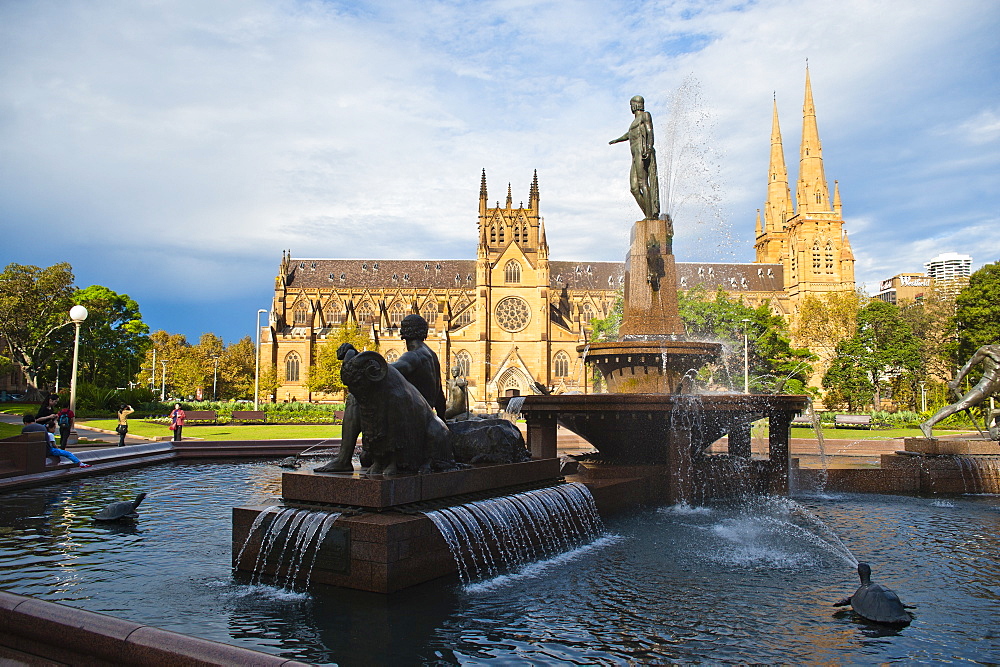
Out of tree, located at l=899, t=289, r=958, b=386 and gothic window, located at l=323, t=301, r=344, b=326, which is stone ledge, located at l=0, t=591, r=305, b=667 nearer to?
tree, located at l=899, t=289, r=958, b=386

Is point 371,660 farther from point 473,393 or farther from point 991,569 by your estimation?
point 473,393

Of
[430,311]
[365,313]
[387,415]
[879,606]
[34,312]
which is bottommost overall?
[879,606]

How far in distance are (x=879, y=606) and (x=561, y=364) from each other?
6577 cm

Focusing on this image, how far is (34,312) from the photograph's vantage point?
56.1 m

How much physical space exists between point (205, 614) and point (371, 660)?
1.96 m

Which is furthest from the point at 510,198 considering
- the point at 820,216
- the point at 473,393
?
the point at 820,216

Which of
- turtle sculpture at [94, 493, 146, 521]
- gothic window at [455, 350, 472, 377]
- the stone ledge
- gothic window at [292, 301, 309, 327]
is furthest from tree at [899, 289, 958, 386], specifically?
gothic window at [292, 301, 309, 327]

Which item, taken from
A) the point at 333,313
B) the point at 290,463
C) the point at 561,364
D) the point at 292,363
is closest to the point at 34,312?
the point at 292,363

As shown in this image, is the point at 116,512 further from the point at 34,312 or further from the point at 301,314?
the point at 301,314

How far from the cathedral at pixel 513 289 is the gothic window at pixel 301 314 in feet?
0.84

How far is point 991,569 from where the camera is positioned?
7836mm

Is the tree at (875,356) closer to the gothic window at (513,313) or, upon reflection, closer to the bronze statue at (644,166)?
the gothic window at (513,313)

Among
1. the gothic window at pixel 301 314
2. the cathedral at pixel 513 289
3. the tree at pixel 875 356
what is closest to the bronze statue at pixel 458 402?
the cathedral at pixel 513 289

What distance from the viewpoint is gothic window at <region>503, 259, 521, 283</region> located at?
237ft
